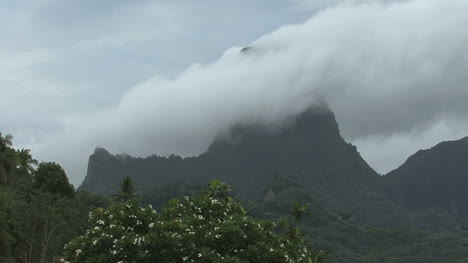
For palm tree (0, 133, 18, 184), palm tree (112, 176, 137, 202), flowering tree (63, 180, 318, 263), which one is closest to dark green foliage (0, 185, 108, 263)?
palm tree (0, 133, 18, 184)

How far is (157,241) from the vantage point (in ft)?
77.9

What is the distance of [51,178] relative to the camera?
87.0 meters

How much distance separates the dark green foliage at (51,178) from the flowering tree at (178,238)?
62731 millimetres

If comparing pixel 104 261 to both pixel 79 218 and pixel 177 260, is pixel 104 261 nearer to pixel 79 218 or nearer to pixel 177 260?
pixel 177 260

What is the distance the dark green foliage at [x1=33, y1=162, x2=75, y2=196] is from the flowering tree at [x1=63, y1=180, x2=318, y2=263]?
62731mm

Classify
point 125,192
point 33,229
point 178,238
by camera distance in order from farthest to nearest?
point 125,192 < point 33,229 < point 178,238

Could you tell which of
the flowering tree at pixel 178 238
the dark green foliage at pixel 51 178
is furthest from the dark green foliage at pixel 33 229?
the dark green foliage at pixel 51 178

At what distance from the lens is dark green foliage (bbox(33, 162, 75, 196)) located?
86.4 meters

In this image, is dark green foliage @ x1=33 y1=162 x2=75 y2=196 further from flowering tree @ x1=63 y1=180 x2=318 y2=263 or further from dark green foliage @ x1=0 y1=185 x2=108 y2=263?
flowering tree @ x1=63 y1=180 x2=318 y2=263

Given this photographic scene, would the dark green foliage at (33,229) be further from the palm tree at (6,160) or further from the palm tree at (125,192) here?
the palm tree at (125,192)

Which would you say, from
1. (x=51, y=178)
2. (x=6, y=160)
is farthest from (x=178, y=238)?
(x=51, y=178)

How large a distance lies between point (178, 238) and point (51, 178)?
224 ft

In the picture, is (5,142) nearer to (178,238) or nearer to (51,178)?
(51,178)

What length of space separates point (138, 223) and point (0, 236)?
92.1ft
